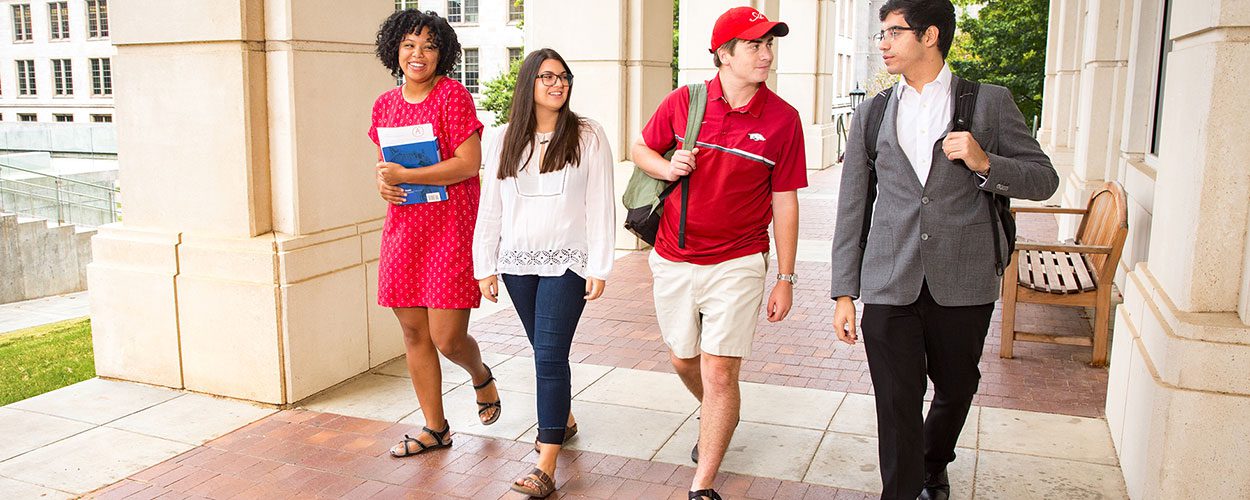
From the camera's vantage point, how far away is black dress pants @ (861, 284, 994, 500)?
3.75 m

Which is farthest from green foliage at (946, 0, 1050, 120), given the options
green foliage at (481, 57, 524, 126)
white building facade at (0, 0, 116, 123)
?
white building facade at (0, 0, 116, 123)

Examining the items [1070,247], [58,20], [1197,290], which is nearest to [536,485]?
[1197,290]

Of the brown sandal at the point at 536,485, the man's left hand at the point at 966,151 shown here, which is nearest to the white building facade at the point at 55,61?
the brown sandal at the point at 536,485

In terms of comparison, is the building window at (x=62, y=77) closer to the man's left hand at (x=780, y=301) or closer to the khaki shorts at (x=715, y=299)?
the khaki shorts at (x=715, y=299)

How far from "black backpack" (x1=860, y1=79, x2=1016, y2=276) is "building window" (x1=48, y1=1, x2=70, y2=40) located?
196 feet

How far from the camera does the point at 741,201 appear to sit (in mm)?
4098

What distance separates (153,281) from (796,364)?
4004 millimetres

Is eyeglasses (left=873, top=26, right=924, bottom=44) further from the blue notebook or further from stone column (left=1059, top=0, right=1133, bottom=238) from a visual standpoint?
stone column (left=1059, top=0, right=1133, bottom=238)

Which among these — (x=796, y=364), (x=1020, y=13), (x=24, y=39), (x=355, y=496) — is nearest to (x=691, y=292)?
(x=355, y=496)

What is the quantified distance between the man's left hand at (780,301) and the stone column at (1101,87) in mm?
7288

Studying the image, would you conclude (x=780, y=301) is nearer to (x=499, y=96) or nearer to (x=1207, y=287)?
(x=1207, y=287)

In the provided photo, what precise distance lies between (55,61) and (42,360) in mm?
51364

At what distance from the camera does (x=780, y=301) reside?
4.16m

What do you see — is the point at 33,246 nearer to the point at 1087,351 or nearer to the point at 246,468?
the point at 246,468
